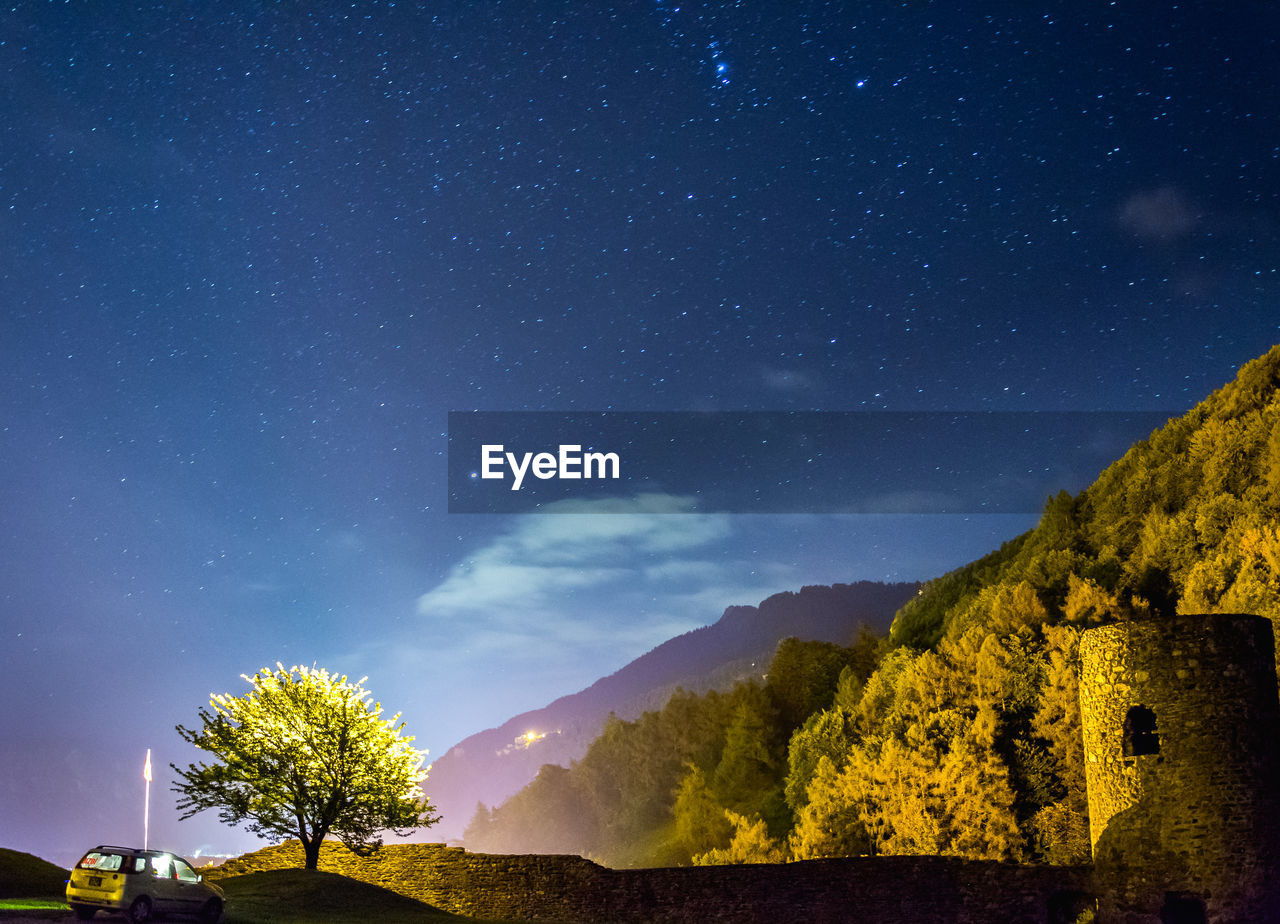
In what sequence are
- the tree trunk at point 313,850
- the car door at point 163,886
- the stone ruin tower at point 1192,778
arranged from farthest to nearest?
the tree trunk at point 313,850 < the stone ruin tower at point 1192,778 < the car door at point 163,886

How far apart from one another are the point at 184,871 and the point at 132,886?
1.74 metres

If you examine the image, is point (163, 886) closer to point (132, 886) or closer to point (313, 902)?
point (132, 886)

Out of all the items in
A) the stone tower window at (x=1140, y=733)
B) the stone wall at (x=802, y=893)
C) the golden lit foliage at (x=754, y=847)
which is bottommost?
the golden lit foliage at (x=754, y=847)

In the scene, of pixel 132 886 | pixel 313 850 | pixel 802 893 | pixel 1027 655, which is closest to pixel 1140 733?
pixel 802 893

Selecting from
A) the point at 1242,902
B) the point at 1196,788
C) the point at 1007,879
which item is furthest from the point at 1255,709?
the point at 1007,879

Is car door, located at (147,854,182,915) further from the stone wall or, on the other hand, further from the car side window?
the stone wall

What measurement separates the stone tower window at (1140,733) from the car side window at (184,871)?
24.5 m

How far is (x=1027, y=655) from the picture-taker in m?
46.3

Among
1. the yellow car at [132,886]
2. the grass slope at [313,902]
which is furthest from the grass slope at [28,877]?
the yellow car at [132,886]

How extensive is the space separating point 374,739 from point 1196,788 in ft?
84.6

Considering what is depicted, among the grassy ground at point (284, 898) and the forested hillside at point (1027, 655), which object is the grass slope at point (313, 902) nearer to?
the grassy ground at point (284, 898)

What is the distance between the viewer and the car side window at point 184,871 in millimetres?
23953

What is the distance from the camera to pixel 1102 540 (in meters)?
57.3

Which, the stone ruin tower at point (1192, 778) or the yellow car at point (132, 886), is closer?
the yellow car at point (132, 886)
